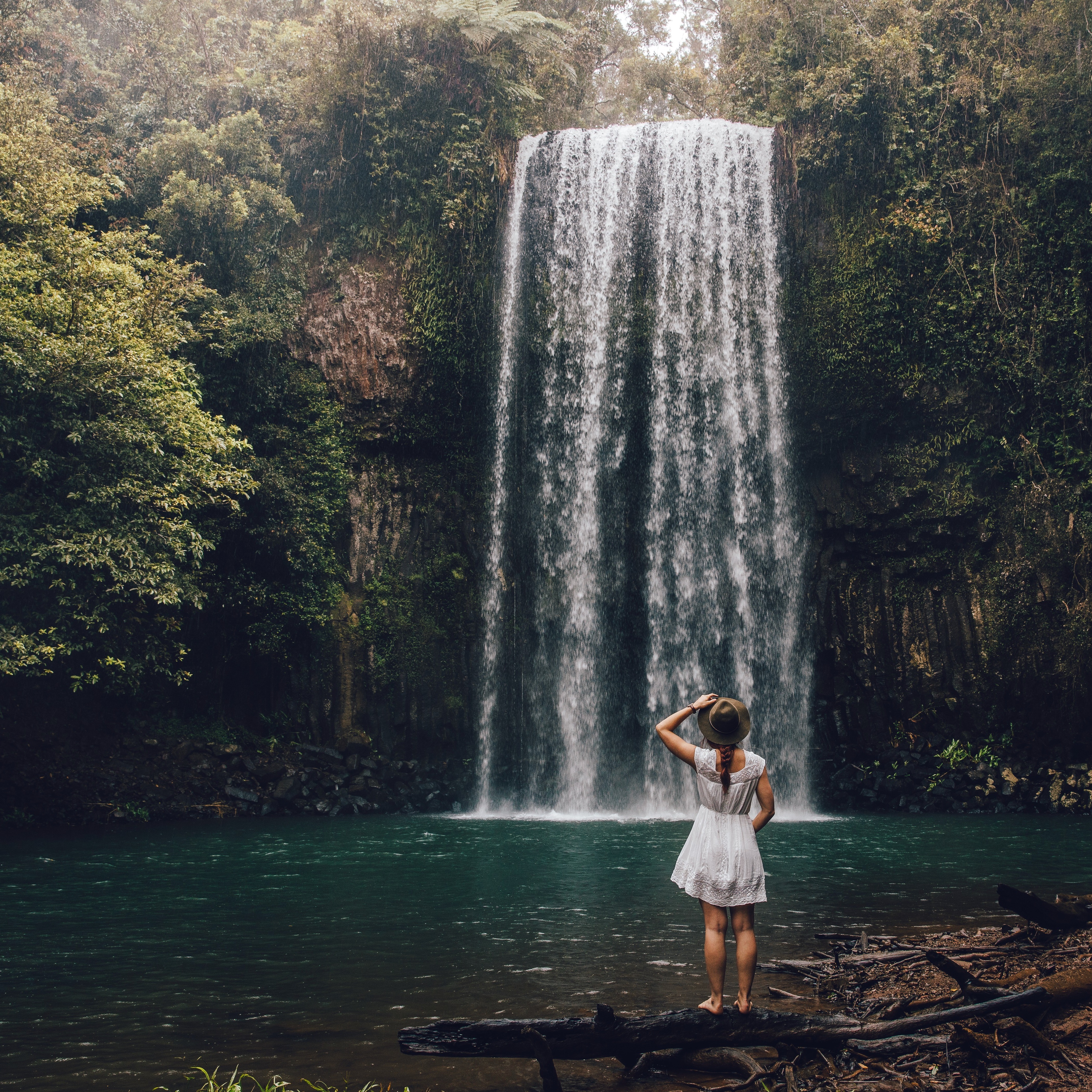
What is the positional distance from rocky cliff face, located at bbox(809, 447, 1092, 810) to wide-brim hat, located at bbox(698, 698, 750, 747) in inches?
571

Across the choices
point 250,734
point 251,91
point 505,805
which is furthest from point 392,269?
point 505,805

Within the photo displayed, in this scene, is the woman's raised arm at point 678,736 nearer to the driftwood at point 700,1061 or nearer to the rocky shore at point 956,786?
the driftwood at point 700,1061

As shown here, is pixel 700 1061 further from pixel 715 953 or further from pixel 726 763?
pixel 726 763

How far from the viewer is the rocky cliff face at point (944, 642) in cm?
1717

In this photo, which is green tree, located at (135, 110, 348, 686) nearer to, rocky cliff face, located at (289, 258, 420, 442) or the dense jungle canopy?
the dense jungle canopy

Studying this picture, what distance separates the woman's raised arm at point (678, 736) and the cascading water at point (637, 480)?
13.4 metres

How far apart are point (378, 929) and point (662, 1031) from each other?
4143 millimetres

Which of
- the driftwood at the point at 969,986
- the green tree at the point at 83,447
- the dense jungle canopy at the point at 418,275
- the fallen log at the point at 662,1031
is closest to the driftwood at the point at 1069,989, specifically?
the fallen log at the point at 662,1031

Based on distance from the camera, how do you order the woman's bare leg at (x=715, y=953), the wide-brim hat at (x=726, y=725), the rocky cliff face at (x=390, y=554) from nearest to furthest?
the woman's bare leg at (x=715, y=953) → the wide-brim hat at (x=726, y=725) → the rocky cliff face at (x=390, y=554)

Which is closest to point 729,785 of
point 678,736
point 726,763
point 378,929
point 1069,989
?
point 726,763

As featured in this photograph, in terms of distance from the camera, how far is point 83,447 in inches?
569

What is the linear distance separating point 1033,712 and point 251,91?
2190 centimetres

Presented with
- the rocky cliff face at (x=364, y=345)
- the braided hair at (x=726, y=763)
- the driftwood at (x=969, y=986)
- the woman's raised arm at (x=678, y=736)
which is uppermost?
the rocky cliff face at (x=364, y=345)

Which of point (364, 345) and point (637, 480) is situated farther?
point (364, 345)
